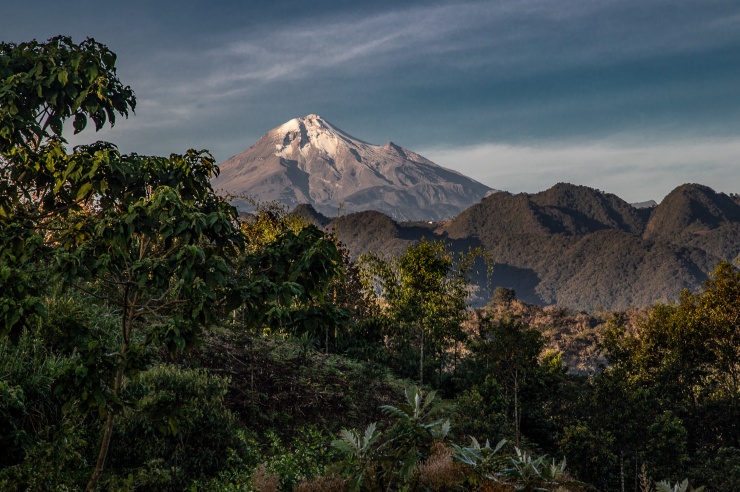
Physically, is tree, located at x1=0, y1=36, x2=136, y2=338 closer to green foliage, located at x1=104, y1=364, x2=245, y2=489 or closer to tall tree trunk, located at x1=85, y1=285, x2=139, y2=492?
tall tree trunk, located at x1=85, y1=285, x2=139, y2=492

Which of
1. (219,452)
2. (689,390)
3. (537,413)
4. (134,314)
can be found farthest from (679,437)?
(134,314)

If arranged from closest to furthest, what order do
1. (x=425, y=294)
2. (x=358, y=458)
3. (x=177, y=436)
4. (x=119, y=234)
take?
(x=119, y=234), (x=358, y=458), (x=177, y=436), (x=425, y=294)

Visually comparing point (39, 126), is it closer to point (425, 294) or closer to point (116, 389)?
point (116, 389)

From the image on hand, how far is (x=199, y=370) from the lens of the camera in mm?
10156

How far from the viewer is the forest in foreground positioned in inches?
186

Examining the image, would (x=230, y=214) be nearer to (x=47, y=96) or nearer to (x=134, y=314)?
(x=134, y=314)

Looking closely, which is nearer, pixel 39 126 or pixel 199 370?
pixel 39 126

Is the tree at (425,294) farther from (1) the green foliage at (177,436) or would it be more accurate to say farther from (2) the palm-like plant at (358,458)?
(2) the palm-like plant at (358,458)

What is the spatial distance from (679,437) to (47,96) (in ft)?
48.3

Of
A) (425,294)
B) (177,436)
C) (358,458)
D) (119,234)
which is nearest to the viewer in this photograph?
(119,234)

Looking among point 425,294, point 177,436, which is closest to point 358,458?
point 177,436

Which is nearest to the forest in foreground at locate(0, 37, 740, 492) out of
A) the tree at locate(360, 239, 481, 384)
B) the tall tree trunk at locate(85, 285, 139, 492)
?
the tall tree trunk at locate(85, 285, 139, 492)

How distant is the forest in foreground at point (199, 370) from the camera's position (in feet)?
15.5

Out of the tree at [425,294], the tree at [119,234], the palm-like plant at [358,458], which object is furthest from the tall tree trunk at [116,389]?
the tree at [425,294]
